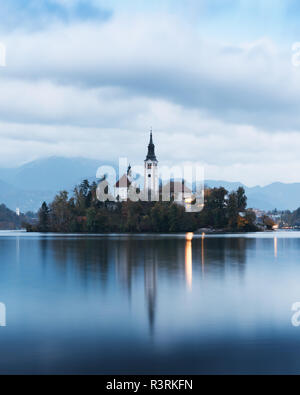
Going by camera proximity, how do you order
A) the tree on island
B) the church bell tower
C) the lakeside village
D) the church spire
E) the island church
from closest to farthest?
the tree on island
the lakeside village
the island church
the church bell tower
the church spire

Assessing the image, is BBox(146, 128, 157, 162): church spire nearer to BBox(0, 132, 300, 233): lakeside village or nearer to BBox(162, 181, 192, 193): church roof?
BBox(162, 181, 192, 193): church roof

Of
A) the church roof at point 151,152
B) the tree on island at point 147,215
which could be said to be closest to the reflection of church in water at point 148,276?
the tree on island at point 147,215

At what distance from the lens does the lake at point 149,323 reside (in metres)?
8.70

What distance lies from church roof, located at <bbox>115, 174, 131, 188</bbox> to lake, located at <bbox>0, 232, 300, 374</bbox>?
4085 inches

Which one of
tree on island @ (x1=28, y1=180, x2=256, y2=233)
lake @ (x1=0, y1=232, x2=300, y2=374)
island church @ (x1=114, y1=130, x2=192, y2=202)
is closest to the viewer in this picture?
lake @ (x1=0, y1=232, x2=300, y2=374)

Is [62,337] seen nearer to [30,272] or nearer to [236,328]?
[236,328]

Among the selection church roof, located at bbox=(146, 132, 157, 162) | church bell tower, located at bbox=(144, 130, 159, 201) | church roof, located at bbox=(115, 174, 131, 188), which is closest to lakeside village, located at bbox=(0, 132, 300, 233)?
church roof, located at bbox=(115, 174, 131, 188)

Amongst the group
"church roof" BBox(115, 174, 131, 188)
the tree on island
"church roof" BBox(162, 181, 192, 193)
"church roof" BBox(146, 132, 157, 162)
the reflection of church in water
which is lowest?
the reflection of church in water

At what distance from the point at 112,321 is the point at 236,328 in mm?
3268

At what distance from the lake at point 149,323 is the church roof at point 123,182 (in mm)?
103770

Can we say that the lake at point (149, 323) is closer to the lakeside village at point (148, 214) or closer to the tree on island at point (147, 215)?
the tree on island at point (147, 215)

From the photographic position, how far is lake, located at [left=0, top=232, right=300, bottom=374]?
8.70 metres
